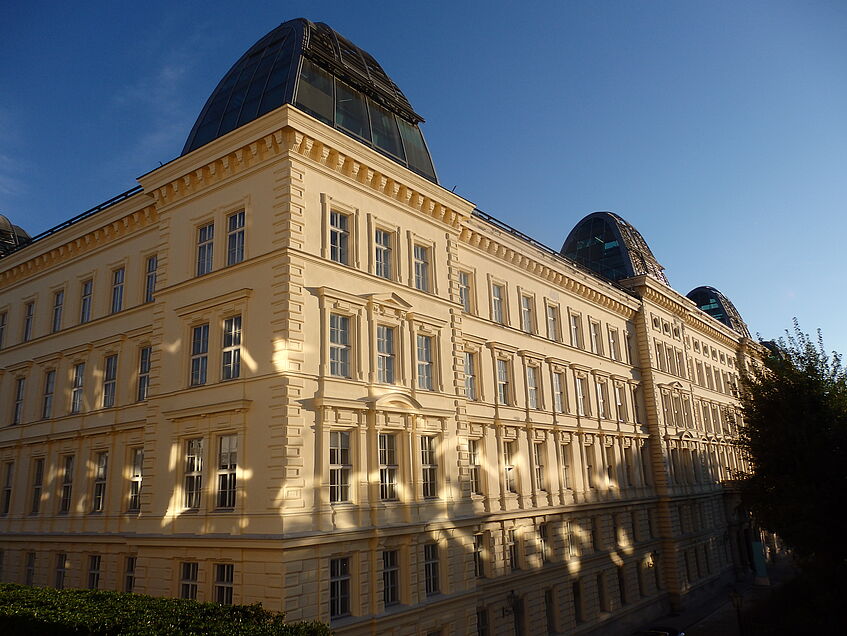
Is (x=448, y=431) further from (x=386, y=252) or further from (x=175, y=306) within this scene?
(x=175, y=306)

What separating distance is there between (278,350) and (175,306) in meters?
6.47

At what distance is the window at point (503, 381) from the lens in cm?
3091

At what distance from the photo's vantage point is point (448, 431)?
961 inches

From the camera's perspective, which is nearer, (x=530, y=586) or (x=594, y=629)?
(x=530, y=586)

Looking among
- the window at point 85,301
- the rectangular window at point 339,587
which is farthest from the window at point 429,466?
the window at point 85,301

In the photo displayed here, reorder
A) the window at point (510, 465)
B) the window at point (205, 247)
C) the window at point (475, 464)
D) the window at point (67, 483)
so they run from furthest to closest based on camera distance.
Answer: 1. the window at point (510, 465)
2. the window at point (475, 464)
3. the window at point (67, 483)
4. the window at point (205, 247)

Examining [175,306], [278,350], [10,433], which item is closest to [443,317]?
[278,350]

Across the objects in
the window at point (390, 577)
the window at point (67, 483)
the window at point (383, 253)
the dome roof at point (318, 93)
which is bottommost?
the window at point (390, 577)

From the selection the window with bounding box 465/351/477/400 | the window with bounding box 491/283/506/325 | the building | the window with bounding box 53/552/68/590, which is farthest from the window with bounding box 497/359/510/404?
the window with bounding box 53/552/68/590

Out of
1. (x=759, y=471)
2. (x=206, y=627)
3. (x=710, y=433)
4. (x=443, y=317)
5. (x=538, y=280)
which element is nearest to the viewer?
(x=206, y=627)

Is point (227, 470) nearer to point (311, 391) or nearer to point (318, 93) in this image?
point (311, 391)

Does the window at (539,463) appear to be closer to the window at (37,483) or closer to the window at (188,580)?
the window at (188,580)

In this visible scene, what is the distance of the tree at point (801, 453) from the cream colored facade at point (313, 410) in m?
8.86

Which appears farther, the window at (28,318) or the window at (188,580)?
the window at (28,318)
